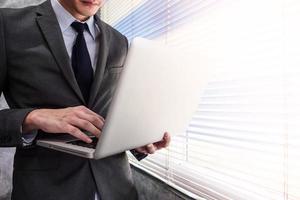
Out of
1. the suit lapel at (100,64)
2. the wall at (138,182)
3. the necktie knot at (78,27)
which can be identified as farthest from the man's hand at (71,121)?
the wall at (138,182)

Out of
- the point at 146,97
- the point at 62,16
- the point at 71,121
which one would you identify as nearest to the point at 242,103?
the point at 146,97

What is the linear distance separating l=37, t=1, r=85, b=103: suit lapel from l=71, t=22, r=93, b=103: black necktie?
1.9 inches

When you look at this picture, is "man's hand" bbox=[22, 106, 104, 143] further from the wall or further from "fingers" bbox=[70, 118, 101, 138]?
the wall

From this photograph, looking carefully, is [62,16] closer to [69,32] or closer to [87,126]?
[69,32]

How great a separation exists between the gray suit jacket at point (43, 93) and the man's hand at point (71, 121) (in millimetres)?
148

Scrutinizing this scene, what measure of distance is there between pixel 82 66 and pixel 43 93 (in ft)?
0.51

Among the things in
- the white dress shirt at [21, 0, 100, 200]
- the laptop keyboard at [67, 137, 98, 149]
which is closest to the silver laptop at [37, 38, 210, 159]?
the laptop keyboard at [67, 137, 98, 149]

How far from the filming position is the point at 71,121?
2.45 feet

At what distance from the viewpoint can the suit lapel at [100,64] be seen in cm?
102

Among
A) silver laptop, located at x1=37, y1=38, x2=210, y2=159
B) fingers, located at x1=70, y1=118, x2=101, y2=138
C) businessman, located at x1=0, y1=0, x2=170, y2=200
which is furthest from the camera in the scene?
businessman, located at x1=0, y1=0, x2=170, y2=200

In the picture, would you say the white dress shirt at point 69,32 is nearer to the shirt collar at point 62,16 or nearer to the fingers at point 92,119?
the shirt collar at point 62,16

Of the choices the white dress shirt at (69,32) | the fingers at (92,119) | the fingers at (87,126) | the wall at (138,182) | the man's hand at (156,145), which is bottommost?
the wall at (138,182)

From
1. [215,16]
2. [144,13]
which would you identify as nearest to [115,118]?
[215,16]

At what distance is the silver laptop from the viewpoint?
0.61 metres
